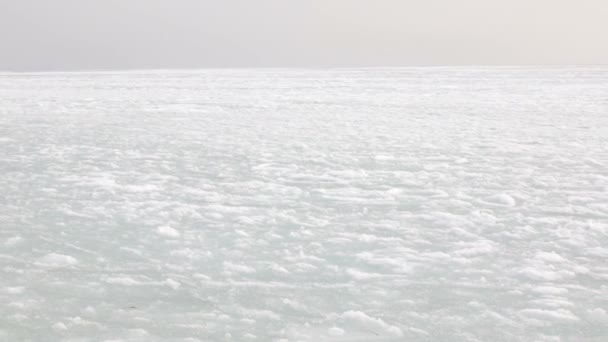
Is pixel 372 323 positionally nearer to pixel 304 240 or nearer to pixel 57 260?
pixel 304 240

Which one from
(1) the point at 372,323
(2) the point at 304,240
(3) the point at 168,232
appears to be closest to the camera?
(1) the point at 372,323

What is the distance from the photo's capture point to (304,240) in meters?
4.94

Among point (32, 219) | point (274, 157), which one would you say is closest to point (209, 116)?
point (274, 157)

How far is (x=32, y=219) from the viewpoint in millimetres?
5480

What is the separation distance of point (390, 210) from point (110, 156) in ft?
16.9

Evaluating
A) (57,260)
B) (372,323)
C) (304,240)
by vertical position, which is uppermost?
(304,240)

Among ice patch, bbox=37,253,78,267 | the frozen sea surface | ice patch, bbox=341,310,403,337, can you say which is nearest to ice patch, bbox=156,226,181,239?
the frozen sea surface

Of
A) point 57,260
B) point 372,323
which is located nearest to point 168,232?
point 57,260

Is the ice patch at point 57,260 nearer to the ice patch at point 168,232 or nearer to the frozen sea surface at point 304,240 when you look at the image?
the frozen sea surface at point 304,240

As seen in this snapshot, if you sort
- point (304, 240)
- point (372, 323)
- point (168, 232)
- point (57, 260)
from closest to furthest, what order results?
point (372, 323) → point (57, 260) → point (304, 240) → point (168, 232)

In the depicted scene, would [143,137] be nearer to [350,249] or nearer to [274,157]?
[274,157]

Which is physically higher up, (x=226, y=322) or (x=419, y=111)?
(x=419, y=111)

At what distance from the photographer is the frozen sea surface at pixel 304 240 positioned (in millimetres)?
3385

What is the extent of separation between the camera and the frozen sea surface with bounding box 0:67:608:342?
338cm
